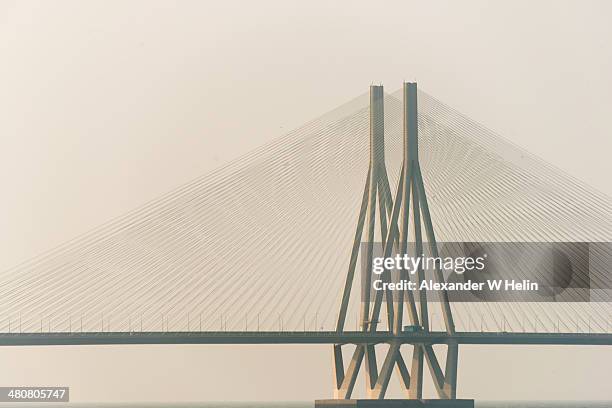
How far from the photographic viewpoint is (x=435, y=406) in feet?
78.4

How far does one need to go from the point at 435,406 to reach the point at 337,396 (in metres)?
1.65

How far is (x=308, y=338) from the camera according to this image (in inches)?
944

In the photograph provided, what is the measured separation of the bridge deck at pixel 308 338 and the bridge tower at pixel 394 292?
13 cm

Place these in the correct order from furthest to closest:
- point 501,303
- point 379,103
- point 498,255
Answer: point 379,103 < point 501,303 < point 498,255

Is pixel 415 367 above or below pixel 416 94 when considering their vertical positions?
below

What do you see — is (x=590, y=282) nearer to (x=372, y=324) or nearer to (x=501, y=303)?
(x=501, y=303)

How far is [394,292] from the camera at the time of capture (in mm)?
23797

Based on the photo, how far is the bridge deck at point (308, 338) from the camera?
22.8 metres

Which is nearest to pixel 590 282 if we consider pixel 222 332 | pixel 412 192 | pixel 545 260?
pixel 545 260

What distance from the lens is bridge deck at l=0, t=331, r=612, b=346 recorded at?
2278cm

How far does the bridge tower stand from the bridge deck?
0.13m

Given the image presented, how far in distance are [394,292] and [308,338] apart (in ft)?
4.37

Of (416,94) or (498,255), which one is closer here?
(498,255)

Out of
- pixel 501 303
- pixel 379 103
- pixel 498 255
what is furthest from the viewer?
pixel 379 103
